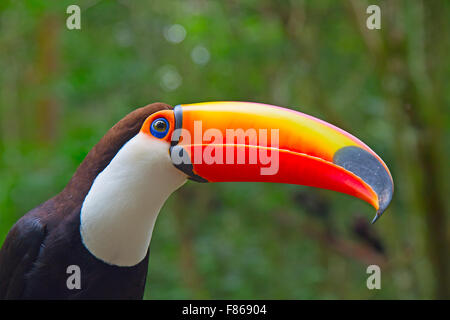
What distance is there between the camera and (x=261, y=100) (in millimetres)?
4984

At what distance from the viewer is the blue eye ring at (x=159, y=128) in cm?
173

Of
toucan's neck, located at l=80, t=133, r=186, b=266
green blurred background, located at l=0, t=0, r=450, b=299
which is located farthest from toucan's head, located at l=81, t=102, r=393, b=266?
green blurred background, located at l=0, t=0, r=450, b=299

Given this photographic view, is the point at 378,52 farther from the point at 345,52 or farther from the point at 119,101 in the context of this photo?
the point at 345,52

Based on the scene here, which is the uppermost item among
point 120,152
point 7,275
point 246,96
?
point 246,96

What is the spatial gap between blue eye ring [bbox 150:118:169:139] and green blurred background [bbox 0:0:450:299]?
1401 mm

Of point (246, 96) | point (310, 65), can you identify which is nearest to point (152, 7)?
point (246, 96)

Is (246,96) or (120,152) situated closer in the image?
(120,152)

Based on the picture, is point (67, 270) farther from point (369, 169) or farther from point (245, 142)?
point (369, 169)

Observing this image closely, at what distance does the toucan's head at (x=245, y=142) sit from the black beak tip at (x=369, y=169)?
0.17ft

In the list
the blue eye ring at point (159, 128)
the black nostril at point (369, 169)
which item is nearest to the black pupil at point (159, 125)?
the blue eye ring at point (159, 128)

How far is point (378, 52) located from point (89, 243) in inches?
108

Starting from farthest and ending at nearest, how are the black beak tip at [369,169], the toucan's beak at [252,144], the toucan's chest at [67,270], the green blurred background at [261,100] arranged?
the green blurred background at [261,100] → the toucan's chest at [67,270] → the toucan's beak at [252,144] → the black beak tip at [369,169]

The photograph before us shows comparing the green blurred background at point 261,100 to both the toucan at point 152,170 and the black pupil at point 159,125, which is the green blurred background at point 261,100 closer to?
the toucan at point 152,170

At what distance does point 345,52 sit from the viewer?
6047 mm
